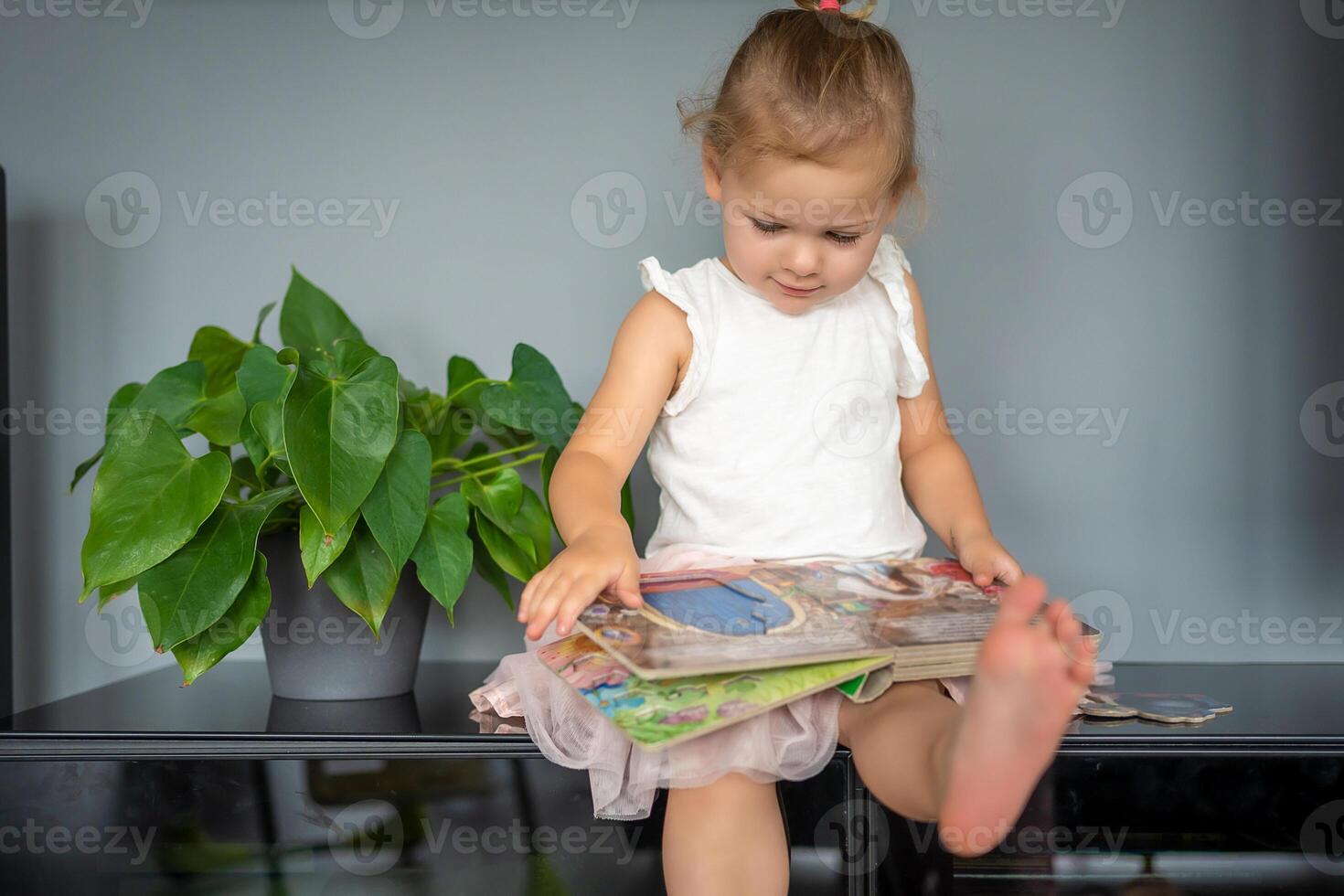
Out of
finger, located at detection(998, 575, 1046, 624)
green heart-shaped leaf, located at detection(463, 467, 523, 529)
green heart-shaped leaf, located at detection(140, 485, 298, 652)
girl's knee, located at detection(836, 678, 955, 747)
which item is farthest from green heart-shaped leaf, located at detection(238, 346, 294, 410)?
finger, located at detection(998, 575, 1046, 624)

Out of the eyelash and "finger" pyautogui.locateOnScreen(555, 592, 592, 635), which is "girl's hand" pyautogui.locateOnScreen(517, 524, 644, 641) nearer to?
"finger" pyautogui.locateOnScreen(555, 592, 592, 635)

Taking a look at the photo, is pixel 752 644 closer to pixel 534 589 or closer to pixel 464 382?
pixel 534 589

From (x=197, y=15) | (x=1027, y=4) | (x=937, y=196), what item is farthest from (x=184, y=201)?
(x=1027, y=4)

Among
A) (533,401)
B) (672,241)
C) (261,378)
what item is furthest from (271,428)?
(672,241)

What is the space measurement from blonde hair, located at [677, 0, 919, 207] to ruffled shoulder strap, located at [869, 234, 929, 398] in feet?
0.39

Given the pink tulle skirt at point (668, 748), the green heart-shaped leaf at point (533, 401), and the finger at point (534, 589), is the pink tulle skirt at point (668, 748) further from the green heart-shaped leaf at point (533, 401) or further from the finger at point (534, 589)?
the green heart-shaped leaf at point (533, 401)

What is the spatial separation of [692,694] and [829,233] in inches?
18.3

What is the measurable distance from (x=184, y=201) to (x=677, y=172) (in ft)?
2.13

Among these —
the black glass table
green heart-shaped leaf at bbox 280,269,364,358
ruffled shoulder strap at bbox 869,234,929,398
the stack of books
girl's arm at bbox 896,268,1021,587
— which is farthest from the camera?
green heart-shaped leaf at bbox 280,269,364,358

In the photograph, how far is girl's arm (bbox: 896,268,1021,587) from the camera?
1.06 metres

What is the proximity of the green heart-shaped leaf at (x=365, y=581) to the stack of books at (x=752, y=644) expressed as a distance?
8.4 inches

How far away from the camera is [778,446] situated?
111cm

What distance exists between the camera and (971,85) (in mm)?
1407

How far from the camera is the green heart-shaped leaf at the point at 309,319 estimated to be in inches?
50.6
